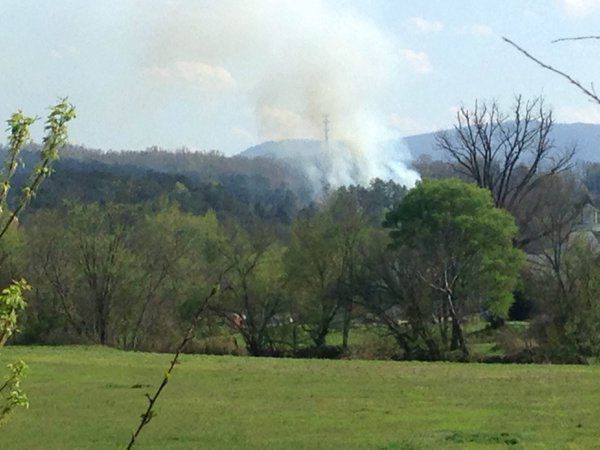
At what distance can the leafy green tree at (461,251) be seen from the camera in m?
39.3

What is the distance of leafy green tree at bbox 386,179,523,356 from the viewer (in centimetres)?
3933

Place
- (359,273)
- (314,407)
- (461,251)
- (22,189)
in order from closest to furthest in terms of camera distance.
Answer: (22,189) → (314,407) → (461,251) → (359,273)

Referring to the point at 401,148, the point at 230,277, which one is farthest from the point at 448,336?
the point at 401,148

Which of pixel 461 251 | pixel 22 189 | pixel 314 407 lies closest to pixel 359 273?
pixel 461 251

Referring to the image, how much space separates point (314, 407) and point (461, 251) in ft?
66.2

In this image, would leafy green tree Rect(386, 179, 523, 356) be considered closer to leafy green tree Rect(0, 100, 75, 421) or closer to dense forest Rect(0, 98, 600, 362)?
dense forest Rect(0, 98, 600, 362)

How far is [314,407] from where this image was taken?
20750 millimetres

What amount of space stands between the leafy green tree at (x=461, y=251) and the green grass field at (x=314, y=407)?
6.98 m

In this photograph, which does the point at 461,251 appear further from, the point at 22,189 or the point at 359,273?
the point at 22,189

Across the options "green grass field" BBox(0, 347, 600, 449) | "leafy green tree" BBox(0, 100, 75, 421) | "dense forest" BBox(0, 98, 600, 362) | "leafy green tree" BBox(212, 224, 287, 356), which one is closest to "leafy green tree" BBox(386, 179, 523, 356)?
"dense forest" BBox(0, 98, 600, 362)

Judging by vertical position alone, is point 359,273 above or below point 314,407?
above

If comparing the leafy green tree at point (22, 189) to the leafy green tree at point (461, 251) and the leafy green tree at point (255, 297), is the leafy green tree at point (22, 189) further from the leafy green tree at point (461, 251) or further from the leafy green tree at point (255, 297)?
the leafy green tree at point (255, 297)

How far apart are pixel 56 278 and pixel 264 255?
9.58 m

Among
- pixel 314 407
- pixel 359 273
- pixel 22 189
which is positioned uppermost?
pixel 22 189
